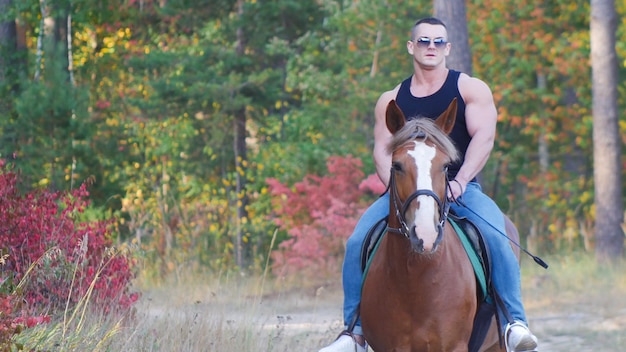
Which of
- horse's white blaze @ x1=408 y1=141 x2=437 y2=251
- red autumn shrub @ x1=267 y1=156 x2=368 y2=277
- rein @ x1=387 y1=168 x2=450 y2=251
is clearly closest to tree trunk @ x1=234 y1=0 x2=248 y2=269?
red autumn shrub @ x1=267 y1=156 x2=368 y2=277

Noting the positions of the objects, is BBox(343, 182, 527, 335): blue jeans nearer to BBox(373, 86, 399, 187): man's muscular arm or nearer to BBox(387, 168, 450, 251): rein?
BBox(373, 86, 399, 187): man's muscular arm

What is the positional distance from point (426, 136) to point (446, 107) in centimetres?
102

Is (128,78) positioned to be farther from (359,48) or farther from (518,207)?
(518,207)

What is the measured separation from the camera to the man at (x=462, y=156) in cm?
675

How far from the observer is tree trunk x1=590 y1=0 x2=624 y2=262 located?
1848 centimetres

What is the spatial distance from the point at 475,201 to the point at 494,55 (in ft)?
55.7

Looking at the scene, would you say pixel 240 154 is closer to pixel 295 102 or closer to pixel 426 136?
pixel 295 102

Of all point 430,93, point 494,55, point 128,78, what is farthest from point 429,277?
point 128,78

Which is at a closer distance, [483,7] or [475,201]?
[475,201]

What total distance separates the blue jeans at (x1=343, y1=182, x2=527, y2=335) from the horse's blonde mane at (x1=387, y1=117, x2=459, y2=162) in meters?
0.89

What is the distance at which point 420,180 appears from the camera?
5.74 m

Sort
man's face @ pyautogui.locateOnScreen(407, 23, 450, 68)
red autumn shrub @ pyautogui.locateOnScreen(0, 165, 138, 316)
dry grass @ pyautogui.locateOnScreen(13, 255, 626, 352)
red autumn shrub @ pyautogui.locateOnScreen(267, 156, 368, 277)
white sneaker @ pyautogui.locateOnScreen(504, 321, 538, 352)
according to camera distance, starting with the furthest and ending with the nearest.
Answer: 1. red autumn shrub @ pyautogui.locateOnScreen(267, 156, 368, 277)
2. dry grass @ pyautogui.locateOnScreen(13, 255, 626, 352)
3. red autumn shrub @ pyautogui.locateOnScreen(0, 165, 138, 316)
4. man's face @ pyautogui.locateOnScreen(407, 23, 450, 68)
5. white sneaker @ pyautogui.locateOnScreen(504, 321, 538, 352)

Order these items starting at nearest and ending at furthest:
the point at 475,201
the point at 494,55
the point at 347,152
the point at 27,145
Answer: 1. the point at 475,201
2. the point at 27,145
3. the point at 347,152
4. the point at 494,55

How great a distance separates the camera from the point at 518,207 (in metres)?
24.5
